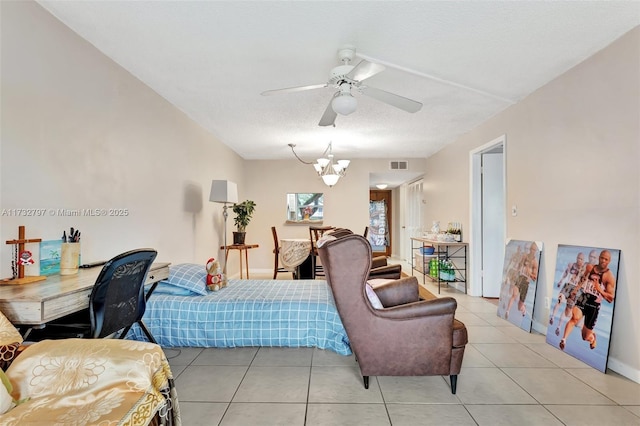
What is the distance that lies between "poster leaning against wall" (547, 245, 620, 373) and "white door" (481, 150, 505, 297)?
1.80 metres

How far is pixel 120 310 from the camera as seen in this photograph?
203 centimetres

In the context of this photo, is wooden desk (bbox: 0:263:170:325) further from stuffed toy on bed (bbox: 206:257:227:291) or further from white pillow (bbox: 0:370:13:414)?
stuffed toy on bed (bbox: 206:257:227:291)

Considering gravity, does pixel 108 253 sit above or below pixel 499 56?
below

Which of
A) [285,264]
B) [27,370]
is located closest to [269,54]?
[27,370]

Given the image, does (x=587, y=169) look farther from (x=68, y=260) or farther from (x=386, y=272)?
(x=68, y=260)

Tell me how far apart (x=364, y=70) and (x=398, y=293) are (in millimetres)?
1672

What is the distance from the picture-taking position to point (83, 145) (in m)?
2.48

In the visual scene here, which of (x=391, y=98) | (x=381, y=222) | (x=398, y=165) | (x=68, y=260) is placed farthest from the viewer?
(x=381, y=222)

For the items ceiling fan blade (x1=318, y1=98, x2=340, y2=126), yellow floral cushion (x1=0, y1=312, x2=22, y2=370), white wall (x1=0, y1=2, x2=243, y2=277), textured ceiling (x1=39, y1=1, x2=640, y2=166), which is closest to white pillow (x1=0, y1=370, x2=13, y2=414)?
yellow floral cushion (x1=0, y1=312, x2=22, y2=370)

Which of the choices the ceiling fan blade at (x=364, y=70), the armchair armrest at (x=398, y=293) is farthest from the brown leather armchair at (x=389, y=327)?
the ceiling fan blade at (x=364, y=70)

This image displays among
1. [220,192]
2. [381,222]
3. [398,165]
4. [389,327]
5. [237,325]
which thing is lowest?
[237,325]

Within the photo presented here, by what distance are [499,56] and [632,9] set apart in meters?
0.79

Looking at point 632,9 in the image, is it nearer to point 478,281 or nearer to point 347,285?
point 347,285

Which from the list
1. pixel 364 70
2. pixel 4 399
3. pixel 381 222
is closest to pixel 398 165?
pixel 381 222
